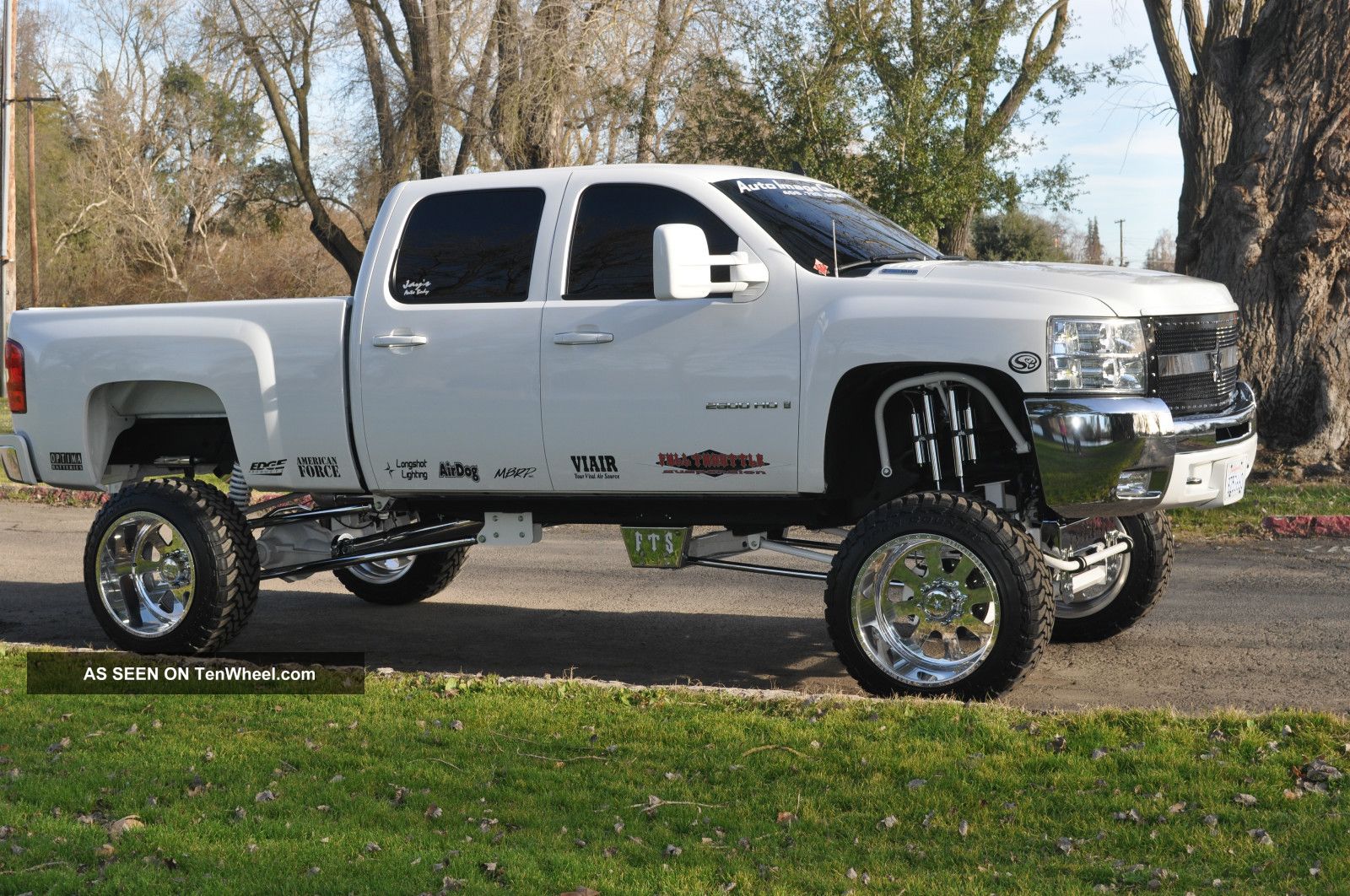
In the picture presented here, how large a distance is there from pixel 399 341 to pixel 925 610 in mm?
2928

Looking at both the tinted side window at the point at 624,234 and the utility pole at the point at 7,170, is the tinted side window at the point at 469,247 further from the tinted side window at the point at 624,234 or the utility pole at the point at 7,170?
the utility pole at the point at 7,170

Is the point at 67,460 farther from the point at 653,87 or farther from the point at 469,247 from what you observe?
the point at 653,87

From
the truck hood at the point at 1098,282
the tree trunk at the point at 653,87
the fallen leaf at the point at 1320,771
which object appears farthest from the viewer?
the tree trunk at the point at 653,87

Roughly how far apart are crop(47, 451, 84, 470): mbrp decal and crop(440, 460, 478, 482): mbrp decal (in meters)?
2.23

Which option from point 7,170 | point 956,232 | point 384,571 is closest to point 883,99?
point 956,232

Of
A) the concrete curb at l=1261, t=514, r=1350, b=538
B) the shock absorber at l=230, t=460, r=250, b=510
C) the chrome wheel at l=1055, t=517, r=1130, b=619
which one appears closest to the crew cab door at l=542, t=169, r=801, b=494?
the chrome wheel at l=1055, t=517, r=1130, b=619

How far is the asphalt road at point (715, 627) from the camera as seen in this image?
271 inches

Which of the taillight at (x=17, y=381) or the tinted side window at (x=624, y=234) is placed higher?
the tinted side window at (x=624, y=234)

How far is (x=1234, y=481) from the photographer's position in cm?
647

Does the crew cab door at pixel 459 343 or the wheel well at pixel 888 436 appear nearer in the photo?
the wheel well at pixel 888 436

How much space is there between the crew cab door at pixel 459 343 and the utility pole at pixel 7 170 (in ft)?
84.3

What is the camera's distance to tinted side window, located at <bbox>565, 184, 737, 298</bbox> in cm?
686

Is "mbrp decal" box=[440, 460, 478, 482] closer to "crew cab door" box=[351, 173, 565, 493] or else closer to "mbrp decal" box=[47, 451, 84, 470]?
"crew cab door" box=[351, 173, 565, 493]

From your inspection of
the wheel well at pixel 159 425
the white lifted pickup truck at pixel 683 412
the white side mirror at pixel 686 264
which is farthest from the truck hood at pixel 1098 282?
the wheel well at pixel 159 425
